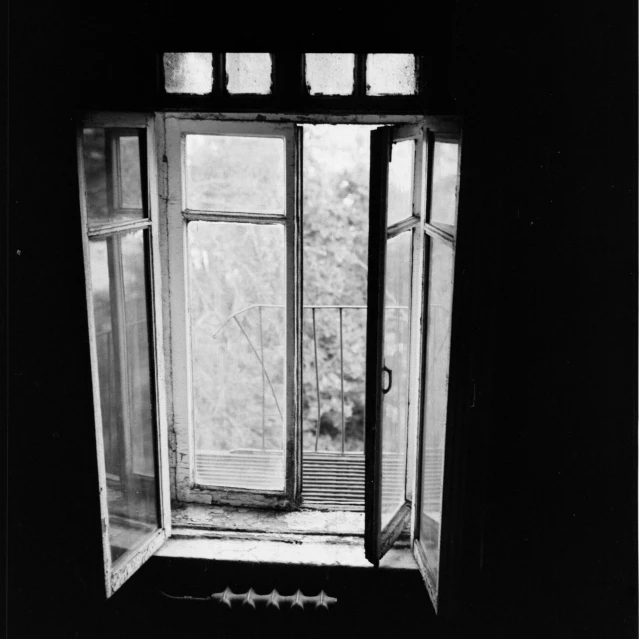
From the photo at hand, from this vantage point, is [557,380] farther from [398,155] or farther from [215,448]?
[215,448]

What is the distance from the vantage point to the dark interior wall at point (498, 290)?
2.30 meters

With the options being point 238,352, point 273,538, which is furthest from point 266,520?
point 238,352

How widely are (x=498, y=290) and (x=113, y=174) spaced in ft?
4.75

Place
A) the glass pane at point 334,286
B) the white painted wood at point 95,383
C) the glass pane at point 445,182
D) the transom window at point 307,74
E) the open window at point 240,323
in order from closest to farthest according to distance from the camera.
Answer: the white painted wood at point 95,383 → the glass pane at point 445,182 → the open window at point 240,323 → the transom window at point 307,74 → the glass pane at point 334,286

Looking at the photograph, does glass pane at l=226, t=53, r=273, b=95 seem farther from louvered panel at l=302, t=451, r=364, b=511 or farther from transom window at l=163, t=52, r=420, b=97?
louvered panel at l=302, t=451, r=364, b=511

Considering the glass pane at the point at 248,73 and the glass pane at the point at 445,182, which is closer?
the glass pane at the point at 445,182

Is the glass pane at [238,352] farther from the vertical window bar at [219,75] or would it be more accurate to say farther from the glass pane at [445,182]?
the glass pane at [445,182]

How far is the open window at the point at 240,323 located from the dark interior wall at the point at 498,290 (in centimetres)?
13

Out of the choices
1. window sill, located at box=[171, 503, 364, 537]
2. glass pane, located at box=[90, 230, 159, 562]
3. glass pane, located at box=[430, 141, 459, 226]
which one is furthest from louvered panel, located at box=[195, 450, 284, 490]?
glass pane, located at box=[430, 141, 459, 226]

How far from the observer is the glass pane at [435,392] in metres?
2.48

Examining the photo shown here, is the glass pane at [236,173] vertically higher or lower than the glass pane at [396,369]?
higher

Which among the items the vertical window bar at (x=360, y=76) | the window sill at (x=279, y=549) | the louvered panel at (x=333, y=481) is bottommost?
the window sill at (x=279, y=549)

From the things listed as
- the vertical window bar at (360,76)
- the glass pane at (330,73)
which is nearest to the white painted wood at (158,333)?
the glass pane at (330,73)

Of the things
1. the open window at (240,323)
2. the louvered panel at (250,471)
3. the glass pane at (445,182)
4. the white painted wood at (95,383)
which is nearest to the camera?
the white painted wood at (95,383)
